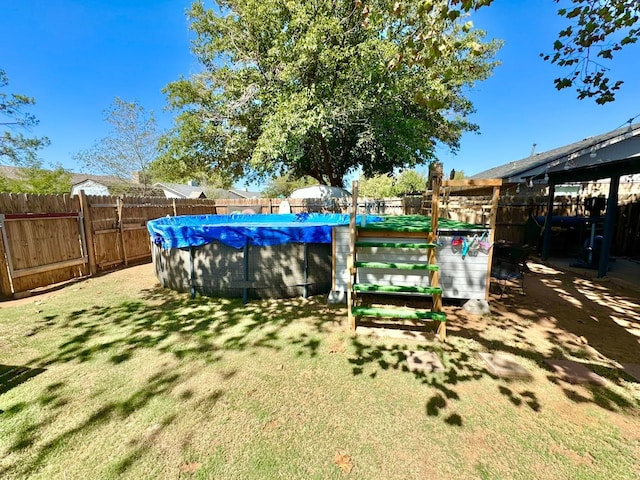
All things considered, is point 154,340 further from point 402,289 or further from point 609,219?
point 609,219

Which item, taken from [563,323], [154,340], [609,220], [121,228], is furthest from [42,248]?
[609,220]

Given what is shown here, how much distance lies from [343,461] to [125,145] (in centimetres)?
2292

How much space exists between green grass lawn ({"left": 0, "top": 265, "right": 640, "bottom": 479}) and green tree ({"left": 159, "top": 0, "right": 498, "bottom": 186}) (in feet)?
24.1

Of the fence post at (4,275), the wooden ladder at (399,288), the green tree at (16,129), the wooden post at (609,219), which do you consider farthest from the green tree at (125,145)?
the wooden post at (609,219)

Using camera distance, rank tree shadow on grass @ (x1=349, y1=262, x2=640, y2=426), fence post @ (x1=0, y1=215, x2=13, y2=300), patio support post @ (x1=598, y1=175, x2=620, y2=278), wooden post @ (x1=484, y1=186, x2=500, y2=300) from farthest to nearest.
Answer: patio support post @ (x1=598, y1=175, x2=620, y2=278) < fence post @ (x1=0, y1=215, x2=13, y2=300) < wooden post @ (x1=484, y1=186, x2=500, y2=300) < tree shadow on grass @ (x1=349, y1=262, x2=640, y2=426)

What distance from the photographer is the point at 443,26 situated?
112 inches

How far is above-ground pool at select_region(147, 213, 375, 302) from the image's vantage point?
14.1ft

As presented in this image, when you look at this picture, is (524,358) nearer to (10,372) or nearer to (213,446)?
(213,446)

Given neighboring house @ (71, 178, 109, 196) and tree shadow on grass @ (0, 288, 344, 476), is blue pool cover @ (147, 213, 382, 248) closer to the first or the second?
tree shadow on grass @ (0, 288, 344, 476)

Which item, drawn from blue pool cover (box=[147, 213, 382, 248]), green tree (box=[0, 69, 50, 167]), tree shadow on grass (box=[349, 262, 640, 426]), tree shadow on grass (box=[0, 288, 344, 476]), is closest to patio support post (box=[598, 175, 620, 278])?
tree shadow on grass (box=[349, 262, 640, 426])

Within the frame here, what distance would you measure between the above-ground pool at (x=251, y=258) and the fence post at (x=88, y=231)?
279 centimetres

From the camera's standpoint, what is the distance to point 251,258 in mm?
4387

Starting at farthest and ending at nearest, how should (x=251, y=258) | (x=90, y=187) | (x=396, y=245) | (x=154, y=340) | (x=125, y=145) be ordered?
(x=90, y=187) < (x=125, y=145) < (x=251, y=258) < (x=396, y=245) < (x=154, y=340)

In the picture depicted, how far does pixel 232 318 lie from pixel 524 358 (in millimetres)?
3545
